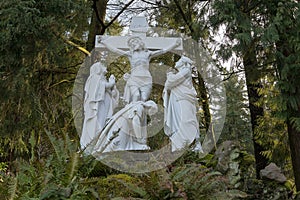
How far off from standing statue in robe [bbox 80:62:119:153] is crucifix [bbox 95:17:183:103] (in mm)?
309

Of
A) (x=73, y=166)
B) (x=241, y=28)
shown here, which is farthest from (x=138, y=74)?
(x=73, y=166)

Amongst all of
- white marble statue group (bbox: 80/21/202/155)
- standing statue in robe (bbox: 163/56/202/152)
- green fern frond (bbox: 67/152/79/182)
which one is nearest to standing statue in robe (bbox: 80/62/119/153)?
white marble statue group (bbox: 80/21/202/155)

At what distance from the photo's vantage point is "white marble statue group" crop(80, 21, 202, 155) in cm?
632

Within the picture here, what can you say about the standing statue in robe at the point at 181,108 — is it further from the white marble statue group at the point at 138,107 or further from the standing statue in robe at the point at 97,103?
the standing statue in robe at the point at 97,103

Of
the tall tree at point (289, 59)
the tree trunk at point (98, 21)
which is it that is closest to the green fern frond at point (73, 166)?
the tall tree at point (289, 59)

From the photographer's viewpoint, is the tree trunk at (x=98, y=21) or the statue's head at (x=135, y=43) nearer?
the statue's head at (x=135, y=43)

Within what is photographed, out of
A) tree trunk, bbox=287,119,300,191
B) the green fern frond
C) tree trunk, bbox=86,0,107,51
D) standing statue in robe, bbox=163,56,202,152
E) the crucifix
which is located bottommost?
tree trunk, bbox=287,119,300,191

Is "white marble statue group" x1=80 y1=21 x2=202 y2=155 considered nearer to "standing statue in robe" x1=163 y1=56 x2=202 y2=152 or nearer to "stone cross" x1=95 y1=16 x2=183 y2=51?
"standing statue in robe" x1=163 y1=56 x2=202 y2=152

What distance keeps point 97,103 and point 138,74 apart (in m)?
0.84

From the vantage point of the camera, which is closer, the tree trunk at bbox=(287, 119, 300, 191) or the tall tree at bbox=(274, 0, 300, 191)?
the tall tree at bbox=(274, 0, 300, 191)

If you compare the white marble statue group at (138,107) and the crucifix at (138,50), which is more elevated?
the crucifix at (138,50)

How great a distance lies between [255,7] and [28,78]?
4981mm

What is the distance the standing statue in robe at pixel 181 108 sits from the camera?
6.29 metres

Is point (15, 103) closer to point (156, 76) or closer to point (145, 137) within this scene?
point (156, 76)
